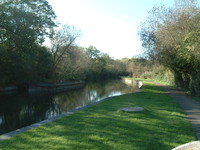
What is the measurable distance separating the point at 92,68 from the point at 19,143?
6072 cm

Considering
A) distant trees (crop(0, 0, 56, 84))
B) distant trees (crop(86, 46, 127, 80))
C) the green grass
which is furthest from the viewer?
distant trees (crop(86, 46, 127, 80))

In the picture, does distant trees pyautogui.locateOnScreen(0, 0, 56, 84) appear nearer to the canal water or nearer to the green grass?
the canal water

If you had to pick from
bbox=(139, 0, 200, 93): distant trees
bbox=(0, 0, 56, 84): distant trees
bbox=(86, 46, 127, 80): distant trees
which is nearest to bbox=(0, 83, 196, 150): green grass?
bbox=(139, 0, 200, 93): distant trees

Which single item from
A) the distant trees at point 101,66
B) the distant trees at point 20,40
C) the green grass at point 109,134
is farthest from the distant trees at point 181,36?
the distant trees at point 101,66

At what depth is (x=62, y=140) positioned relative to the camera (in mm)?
5398

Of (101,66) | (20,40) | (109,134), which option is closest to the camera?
(109,134)

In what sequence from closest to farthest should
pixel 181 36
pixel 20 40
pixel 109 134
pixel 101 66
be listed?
pixel 109 134, pixel 181 36, pixel 20 40, pixel 101 66

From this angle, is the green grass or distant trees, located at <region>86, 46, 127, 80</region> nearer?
the green grass

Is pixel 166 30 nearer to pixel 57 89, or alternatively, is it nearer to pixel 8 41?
pixel 8 41

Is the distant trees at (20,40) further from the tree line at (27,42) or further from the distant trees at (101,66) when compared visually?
the distant trees at (101,66)

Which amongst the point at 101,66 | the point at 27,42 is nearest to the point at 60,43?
the point at 27,42

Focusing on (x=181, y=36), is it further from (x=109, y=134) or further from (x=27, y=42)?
(x=27, y=42)

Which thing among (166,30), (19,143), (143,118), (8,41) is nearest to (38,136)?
(19,143)

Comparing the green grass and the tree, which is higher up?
the tree
